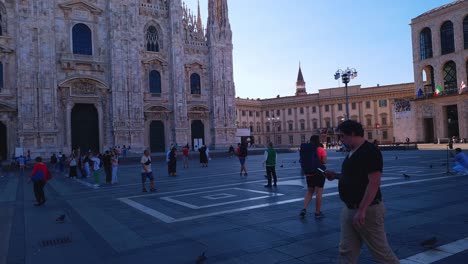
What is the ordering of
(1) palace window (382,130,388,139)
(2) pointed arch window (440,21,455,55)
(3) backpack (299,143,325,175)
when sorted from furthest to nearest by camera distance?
(1) palace window (382,130,388,139)
(2) pointed arch window (440,21,455,55)
(3) backpack (299,143,325,175)

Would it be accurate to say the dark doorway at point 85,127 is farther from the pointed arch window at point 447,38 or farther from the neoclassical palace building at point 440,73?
the pointed arch window at point 447,38

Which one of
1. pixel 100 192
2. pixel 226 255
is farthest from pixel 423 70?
pixel 226 255

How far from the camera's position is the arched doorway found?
141ft

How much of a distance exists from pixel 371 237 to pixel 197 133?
40.1m

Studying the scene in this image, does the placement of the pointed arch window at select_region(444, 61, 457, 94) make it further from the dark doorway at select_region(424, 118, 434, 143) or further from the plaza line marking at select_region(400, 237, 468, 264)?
the plaza line marking at select_region(400, 237, 468, 264)

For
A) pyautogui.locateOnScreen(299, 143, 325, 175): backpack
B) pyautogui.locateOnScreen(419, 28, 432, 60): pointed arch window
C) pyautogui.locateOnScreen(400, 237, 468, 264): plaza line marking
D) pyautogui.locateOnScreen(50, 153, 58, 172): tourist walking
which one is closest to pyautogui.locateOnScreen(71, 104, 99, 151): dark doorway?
pyautogui.locateOnScreen(50, 153, 58, 172): tourist walking

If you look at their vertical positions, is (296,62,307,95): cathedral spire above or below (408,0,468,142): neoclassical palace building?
above

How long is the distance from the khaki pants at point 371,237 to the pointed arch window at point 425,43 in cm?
5647

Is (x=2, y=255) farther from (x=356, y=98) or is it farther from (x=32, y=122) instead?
(x=356, y=98)

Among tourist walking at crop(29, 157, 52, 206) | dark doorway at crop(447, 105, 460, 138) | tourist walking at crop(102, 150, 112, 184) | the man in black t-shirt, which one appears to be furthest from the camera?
dark doorway at crop(447, 105, 460, 138)

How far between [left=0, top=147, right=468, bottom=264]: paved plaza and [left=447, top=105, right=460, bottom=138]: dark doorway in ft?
140

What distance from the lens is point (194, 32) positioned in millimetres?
44156

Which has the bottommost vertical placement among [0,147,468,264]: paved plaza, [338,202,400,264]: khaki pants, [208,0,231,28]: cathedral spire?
[0,147,468,264]: paved plaza

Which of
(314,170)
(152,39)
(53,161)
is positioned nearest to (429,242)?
(314,170)
